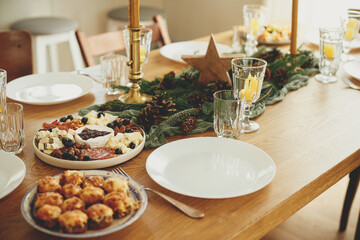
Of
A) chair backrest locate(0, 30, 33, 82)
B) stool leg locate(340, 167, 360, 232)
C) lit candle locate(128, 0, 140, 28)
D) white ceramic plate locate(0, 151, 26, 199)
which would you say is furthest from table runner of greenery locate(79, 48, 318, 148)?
chair backrest locate(0, 30, 33, 82)

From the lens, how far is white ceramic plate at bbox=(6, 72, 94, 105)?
134 centimetres

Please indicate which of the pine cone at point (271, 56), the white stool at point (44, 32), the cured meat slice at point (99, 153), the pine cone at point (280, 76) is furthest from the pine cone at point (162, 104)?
the white stool at point (44, 32)

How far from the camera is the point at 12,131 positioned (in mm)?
1006

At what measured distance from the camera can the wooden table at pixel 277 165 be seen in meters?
0.76

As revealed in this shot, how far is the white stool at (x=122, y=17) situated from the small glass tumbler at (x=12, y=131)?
263 cm

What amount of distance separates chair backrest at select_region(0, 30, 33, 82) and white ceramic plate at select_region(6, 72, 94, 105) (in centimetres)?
39

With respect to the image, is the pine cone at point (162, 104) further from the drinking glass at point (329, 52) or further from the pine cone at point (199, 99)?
the drinking glass at point (329, 52)

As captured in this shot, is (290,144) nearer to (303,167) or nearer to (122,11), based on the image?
(303,167)

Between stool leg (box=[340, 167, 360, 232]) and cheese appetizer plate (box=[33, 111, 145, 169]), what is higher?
A: cheese appetizer plate (box=[33, 111, 145, 169])

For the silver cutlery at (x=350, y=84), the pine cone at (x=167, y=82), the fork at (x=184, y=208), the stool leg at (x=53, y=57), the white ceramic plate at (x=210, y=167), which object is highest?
the pine cone at (x=167, y=82)

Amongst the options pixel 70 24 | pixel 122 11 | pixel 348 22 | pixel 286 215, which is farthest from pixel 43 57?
pixel 286 215

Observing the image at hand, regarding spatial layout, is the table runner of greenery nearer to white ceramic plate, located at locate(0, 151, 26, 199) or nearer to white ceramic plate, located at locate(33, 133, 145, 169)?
white ceramic plate, located at locate(33, 133, 145, 169)

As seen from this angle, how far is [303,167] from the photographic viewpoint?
3.23 ft

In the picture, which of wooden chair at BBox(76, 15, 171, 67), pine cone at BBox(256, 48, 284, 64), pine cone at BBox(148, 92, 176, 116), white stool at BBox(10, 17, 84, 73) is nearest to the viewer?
pine cone at BBox(148, 92, 176, 116)
